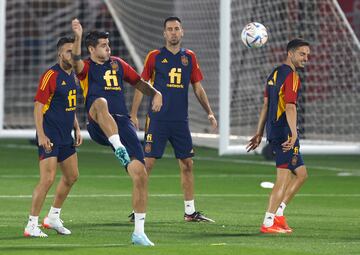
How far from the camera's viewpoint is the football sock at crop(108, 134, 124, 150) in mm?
12195

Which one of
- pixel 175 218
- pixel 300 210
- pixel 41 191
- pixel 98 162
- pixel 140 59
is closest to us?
pixel 41 191

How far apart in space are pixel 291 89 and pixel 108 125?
2.09 meters

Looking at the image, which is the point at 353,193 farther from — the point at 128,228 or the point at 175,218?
the point at 128,228

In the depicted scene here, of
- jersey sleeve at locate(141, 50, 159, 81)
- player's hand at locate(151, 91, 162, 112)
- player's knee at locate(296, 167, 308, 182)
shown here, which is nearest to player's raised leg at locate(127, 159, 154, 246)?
player's hand at locate(151, 91, 162, 112)

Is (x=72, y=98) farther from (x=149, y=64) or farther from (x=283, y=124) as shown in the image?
(x=283, y=124)

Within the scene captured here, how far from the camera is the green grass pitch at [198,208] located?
39.7ft

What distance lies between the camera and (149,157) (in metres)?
15.3

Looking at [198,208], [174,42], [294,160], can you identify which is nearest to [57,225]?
[294,160]

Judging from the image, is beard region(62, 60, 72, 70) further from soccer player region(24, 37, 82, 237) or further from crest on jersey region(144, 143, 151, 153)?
crest on jersey region(144, 143, 151, 153)

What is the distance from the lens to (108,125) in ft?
41.1

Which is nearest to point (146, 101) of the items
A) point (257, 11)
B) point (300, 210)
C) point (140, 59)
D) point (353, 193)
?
point (140, 59)

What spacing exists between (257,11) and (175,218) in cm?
1023

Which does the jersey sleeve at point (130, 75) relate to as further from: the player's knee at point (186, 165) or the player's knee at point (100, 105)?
the player's knee at point (186, 165)

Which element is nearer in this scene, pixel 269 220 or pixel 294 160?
pixel 269 220
